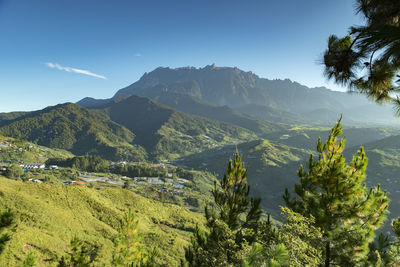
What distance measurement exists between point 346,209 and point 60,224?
66.2 m

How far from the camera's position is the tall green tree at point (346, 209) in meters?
9.09

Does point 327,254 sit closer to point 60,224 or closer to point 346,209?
point 346,209

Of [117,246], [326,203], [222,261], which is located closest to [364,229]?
[326,203]

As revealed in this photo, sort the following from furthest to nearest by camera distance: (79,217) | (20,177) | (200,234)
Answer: (20,177) → (79,217) → (200,234)

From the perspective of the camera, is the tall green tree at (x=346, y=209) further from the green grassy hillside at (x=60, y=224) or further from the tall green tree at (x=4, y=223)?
the green grassy hillside at (x=60, y=224)

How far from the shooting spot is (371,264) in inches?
392

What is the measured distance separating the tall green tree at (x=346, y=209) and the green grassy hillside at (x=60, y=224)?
3771 cm

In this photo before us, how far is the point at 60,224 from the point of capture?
54438 mm

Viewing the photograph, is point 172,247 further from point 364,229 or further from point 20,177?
point 20,177

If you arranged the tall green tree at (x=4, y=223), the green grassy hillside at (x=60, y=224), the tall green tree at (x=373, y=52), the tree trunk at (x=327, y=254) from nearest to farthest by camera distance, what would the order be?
the tall green tree at (x=373, y=52), the tree trunk at (x=327, y=254), the tall green tree at (x=4, y=223), the green grassy hillside at (x=60, y=224)

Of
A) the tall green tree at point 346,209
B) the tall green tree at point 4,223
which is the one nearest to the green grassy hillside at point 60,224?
the tall green tree at point 4,223

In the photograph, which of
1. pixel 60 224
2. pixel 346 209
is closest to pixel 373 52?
pixel 346 209

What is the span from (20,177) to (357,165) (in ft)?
760

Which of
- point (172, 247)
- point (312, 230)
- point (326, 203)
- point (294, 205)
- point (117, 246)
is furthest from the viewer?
point (172, 247)
